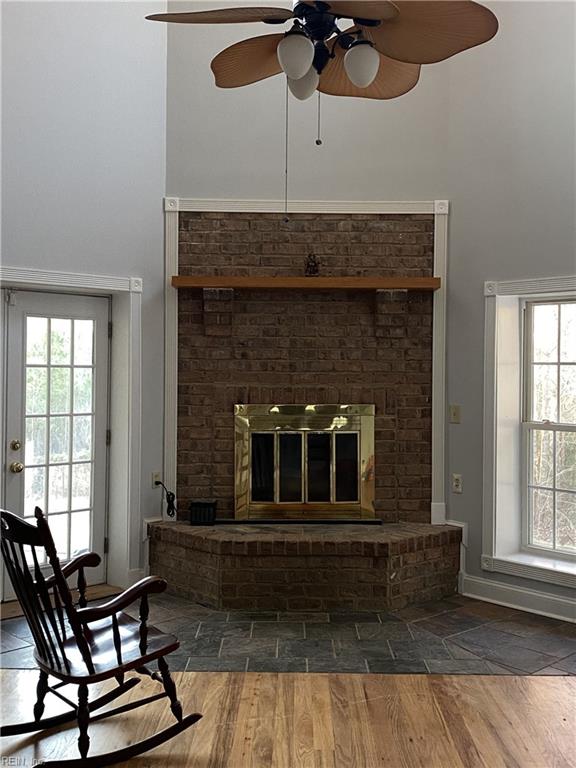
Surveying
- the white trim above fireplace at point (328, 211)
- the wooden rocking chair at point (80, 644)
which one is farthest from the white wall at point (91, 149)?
the wooden rocking chair at point (80, 644)

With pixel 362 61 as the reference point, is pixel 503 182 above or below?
above

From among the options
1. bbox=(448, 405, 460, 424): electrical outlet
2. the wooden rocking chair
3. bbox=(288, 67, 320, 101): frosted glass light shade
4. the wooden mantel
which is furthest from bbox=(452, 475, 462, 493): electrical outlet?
bbox=(288, 67, 320, 101): frosted glass light shade

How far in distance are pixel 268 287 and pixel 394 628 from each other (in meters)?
2.27

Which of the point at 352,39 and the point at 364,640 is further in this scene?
the point at 364,640

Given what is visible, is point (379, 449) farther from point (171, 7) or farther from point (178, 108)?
point (171, 7)

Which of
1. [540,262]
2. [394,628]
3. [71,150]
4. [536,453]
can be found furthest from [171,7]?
[394,628]

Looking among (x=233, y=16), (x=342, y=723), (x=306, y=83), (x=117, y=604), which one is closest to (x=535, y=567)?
(x=342, y=723)

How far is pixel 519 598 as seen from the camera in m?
4.82

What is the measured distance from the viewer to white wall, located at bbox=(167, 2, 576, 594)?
485cm

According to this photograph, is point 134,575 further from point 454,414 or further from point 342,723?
point 454,414

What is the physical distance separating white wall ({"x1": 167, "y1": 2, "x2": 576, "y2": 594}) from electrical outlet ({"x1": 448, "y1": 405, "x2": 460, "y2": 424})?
5cm

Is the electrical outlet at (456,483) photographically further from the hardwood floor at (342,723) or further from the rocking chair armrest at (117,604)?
the rocking chair armrest at (117,604)

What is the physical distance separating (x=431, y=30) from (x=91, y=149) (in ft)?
9.82

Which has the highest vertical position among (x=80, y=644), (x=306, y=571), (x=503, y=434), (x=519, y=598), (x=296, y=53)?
(x=296, y=53)
